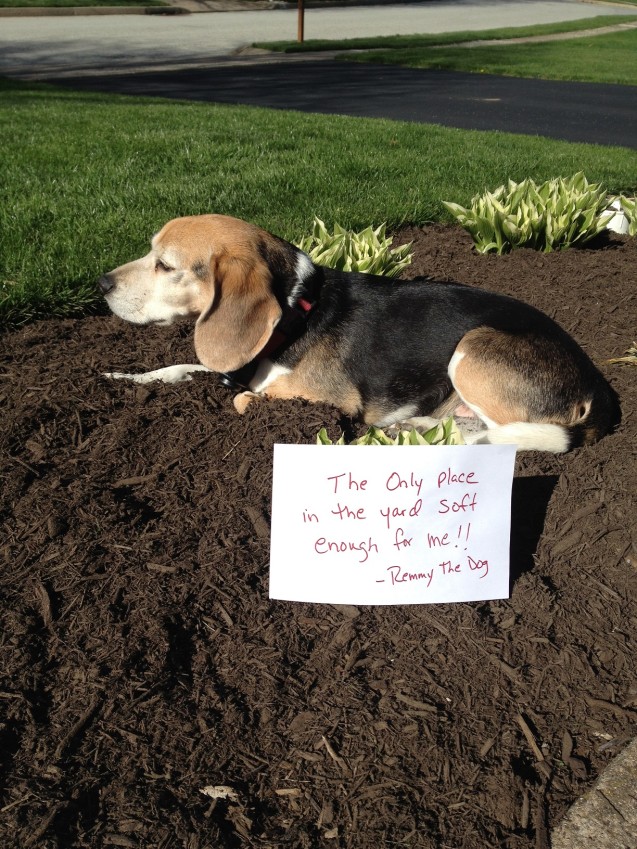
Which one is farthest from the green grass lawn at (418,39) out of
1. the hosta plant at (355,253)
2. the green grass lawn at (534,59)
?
the hosta plant at (355,253)

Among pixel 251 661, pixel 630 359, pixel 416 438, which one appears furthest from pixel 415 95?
pixel 251 661

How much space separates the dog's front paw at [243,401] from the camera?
3.74 metres

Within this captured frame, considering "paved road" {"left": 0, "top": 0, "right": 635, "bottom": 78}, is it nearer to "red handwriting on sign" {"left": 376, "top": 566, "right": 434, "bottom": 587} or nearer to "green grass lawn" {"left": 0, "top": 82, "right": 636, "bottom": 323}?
"green grass lawn" {"left": 0, "top": 82, "right": 636, "bottom": 323}

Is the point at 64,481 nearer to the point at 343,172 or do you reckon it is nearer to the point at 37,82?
the point at 343,172

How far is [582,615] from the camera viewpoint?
113 inches

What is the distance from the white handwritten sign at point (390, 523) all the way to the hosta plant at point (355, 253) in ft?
7.92

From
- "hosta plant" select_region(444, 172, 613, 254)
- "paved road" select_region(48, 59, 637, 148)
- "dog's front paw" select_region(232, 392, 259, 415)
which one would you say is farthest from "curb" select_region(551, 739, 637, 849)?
"paved road" select_region(48, 59, 637, 148)

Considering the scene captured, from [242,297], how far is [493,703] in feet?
6.47

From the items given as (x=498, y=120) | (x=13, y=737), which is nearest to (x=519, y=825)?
(x=13, y=737)

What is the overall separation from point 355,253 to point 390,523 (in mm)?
2707

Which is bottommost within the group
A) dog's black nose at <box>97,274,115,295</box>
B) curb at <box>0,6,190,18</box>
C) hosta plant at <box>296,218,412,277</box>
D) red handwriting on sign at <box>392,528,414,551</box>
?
red handwriting on sign at <box>392,528,414,551</box>

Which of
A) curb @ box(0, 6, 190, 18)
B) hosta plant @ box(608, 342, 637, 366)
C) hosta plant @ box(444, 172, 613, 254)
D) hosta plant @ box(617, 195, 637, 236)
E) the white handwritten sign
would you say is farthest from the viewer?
curb @ box(0, 6, 190, 18)

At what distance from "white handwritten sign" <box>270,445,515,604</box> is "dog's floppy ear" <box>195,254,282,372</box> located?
1079 mm

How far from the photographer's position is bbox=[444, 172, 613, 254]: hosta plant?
5.82 metres
